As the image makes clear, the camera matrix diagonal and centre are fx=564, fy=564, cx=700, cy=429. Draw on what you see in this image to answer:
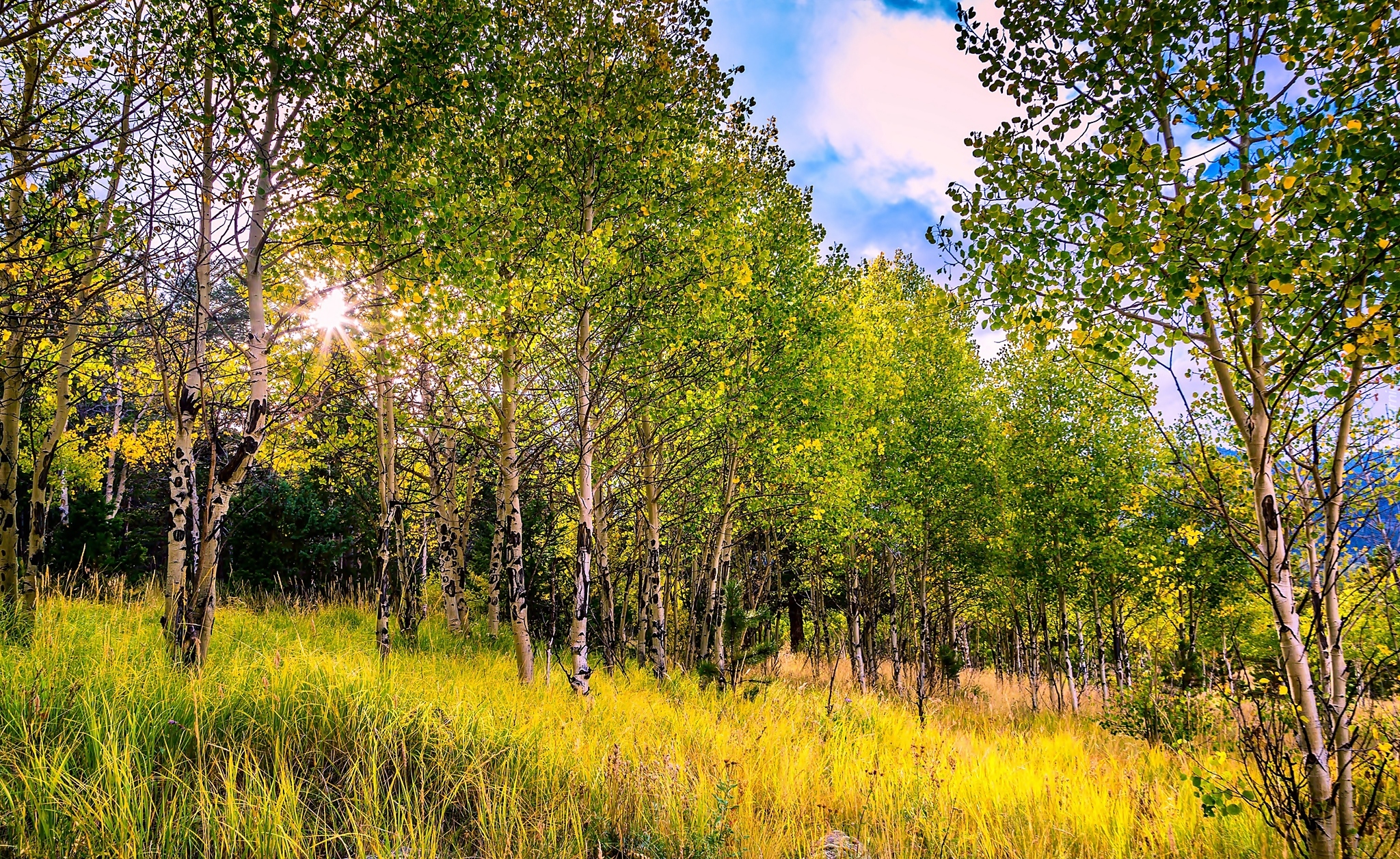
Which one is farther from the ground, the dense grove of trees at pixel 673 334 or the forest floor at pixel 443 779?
the dense grove of trees at pixel 673 334

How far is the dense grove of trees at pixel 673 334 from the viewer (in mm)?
3402

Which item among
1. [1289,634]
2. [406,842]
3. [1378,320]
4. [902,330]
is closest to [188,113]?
[406,842]

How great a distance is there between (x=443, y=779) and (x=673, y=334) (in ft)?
20.7

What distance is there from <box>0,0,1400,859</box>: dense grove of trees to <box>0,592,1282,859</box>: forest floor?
966 millimetres

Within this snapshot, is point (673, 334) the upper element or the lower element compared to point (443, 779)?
upper

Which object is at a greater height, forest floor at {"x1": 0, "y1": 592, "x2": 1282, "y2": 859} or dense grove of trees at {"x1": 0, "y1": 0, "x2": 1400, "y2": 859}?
dense grove of trees at {"x1": 0, "y1": 0, "x2": 1400, "y2": 859}

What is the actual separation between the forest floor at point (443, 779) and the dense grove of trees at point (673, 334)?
97 centimetres

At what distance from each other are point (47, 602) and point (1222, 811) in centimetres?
1171

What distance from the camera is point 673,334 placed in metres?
8.66

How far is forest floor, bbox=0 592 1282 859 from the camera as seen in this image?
9.94ft

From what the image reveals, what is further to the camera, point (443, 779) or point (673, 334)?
point (673, 334)

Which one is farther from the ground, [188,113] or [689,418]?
[188,113]

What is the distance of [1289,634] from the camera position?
336 cm

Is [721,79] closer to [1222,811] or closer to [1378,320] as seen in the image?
[1378,320]
